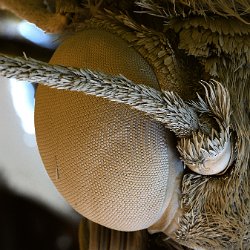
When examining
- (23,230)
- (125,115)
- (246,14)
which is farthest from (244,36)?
(23,230)

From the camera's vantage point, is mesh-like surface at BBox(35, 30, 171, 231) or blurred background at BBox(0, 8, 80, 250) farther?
blurred background at BBox(0, 8, 80, 250)

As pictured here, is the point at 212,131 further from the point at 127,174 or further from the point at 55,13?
the point at 55,13

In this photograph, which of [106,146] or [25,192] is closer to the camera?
[106,146]

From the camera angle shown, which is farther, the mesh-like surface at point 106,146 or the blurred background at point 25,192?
the blurred background at point 25,192
